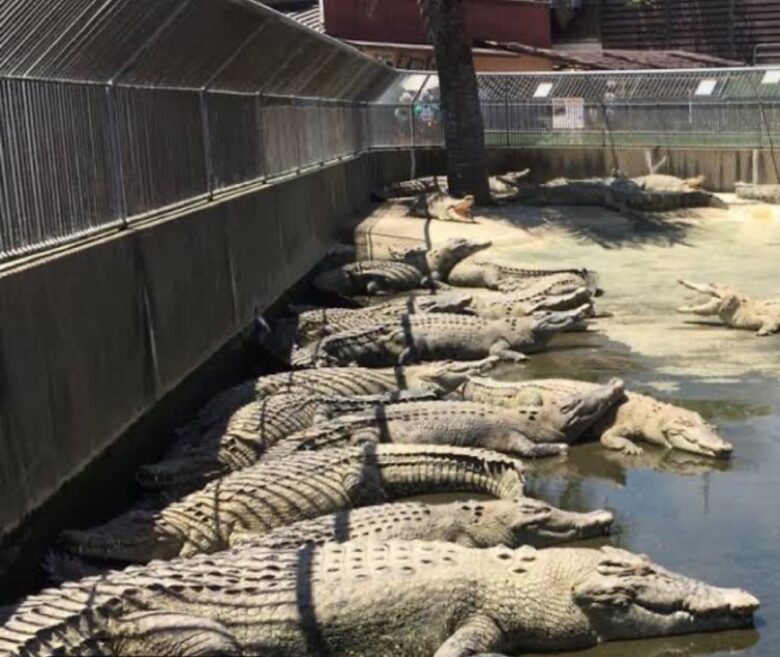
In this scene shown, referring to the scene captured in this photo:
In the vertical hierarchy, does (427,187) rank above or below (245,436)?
above

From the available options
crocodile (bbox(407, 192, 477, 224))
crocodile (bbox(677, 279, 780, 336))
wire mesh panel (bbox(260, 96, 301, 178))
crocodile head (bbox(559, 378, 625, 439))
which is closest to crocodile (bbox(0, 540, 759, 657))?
crocodile head (bbox(559, 378, 625, 439))

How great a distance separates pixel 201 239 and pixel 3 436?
3753 mm

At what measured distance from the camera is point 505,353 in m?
9.70

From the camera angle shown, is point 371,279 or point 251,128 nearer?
point 251,128

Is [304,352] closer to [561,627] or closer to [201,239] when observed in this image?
[201,239]

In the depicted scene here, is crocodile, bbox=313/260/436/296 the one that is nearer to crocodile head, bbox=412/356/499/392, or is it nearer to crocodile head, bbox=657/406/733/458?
crocodile head, bbox=412/356/499/392

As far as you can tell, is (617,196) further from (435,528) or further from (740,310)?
(435,528)

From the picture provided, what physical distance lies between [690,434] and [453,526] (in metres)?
2.08

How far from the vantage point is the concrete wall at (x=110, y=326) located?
5.27 metres

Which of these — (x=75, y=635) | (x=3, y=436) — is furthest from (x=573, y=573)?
(x=3, y=436)

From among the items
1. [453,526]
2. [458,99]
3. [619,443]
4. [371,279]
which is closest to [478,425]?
[619,443]

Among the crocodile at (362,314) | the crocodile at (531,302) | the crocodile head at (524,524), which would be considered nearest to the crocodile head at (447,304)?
the crocodile at (362,314)

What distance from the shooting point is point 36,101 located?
6125mm

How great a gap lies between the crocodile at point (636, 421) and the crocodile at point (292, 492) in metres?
1.02
